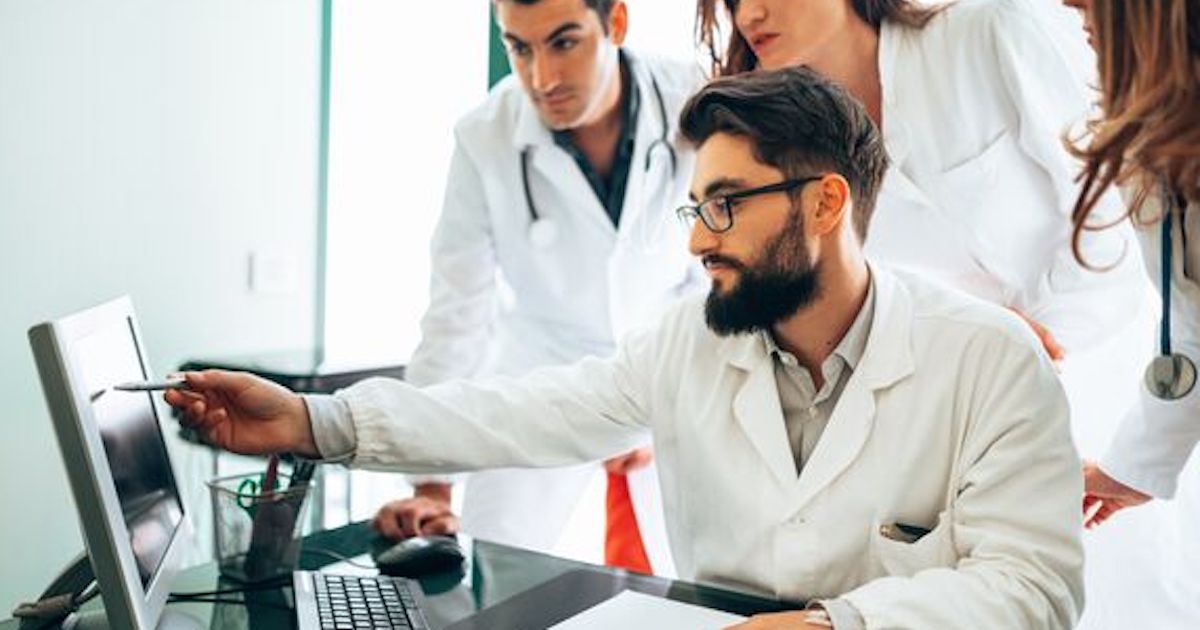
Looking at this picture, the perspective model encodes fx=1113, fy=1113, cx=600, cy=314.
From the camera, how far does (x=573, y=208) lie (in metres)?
1.88

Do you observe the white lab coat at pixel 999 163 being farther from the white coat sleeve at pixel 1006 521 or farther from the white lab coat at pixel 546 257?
the white coat sleeve at pixel 1006 521

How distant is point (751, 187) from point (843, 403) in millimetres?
247

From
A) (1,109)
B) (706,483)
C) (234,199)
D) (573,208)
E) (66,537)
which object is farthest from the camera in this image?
(234,199)

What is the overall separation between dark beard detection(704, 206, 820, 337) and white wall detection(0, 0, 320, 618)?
1.53m

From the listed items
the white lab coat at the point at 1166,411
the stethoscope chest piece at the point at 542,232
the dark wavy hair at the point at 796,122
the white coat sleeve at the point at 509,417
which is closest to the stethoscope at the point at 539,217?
the stethoscope chest piece at the point at 542,232

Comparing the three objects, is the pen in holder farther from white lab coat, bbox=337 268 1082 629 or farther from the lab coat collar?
the lab coat collar

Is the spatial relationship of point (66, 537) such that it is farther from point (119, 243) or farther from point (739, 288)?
point (739, 288)

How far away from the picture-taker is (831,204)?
3.90 ft

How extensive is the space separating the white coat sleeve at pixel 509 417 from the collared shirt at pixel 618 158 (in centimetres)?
53

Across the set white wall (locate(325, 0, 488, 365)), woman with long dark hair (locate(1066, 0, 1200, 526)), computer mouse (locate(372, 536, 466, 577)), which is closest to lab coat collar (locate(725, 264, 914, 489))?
woman with long dark hair (locate(1066, 0, 1200, 526))

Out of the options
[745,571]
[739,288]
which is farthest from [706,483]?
[739,288]

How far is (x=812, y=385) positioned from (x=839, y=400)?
0.24 ft

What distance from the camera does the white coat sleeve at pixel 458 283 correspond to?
6.03 feet

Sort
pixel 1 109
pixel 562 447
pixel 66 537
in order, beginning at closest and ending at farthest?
pixel 562 447, pixel 1 109, pixel 66 537
